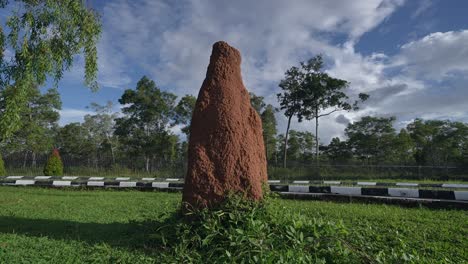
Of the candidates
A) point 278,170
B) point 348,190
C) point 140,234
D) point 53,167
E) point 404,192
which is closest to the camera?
point 140,234

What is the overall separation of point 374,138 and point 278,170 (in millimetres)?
18929

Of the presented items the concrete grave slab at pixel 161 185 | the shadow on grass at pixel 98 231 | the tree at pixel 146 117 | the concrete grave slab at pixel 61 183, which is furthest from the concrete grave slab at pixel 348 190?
the tree at pixel 146 117

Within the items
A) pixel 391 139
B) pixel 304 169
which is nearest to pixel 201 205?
pixel 304 169

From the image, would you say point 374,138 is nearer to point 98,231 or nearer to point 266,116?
point 266,116

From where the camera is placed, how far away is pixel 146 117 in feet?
99.2

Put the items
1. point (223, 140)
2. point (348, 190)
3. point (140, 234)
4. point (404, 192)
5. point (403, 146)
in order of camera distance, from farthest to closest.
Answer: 1. point (403, 146)
2. point (348, 190)
3. point (404, 192)
4. point (223, 140)
5. point (140, 234)

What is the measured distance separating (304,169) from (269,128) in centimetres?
1112

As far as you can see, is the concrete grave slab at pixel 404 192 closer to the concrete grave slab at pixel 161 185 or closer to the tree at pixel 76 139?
the concrete grave slab at pixel 161 185

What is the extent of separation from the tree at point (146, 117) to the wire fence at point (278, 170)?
4.76 meters

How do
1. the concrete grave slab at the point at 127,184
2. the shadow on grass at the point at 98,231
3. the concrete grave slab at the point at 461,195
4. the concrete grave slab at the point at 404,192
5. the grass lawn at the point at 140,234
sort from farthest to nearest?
1. the concrete grave slab at the point at 127,184
2. the concrete grave slab at the point at 404,192
3. the concrete grave slab at the point at 461,195
4. the shadow on grass at the point at 98,231
5. the grass lawn at the point at 140,234

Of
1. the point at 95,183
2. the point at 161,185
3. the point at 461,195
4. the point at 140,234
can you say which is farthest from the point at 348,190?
the point at 95,183

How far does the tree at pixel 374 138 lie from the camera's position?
37.7 metres

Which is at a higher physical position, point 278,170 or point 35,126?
point 35,126

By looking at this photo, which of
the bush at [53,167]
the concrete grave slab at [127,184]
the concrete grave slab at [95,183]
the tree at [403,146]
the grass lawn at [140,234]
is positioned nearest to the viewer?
the grass lawn at [140,234]
